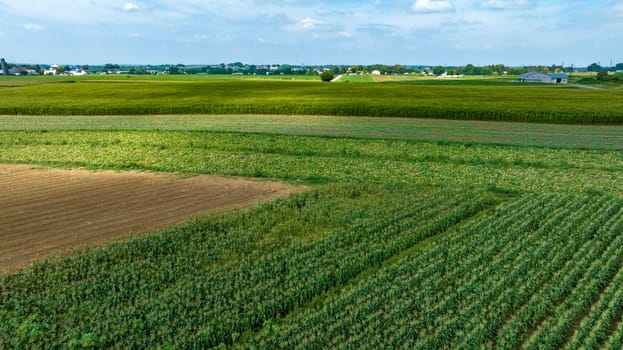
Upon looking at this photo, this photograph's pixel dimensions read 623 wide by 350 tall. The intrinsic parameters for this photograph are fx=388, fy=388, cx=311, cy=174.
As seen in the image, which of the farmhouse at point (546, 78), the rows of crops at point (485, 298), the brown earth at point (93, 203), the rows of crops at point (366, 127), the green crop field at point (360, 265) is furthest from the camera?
the farmhouse at point (546, 78)

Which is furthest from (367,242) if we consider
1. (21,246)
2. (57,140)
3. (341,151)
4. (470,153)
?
(57,140)

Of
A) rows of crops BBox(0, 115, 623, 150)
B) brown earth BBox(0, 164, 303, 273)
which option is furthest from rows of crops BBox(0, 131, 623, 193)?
rows of crops BBox(0, 115, 623, 150)

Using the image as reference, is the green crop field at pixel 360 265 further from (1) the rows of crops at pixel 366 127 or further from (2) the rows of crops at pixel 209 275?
(1) the rows of crops at pixel 366 127

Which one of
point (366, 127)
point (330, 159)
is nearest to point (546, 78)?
point (366, 127)

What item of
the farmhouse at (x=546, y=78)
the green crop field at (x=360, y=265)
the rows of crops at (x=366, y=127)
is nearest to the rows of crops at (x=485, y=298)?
the green crop field at (x=360, y=265)

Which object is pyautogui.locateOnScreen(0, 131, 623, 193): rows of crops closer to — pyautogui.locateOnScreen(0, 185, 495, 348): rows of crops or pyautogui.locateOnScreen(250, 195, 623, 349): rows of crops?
pyautogui.locateOnScreen(0, 185, 495, 348): rows of crops
